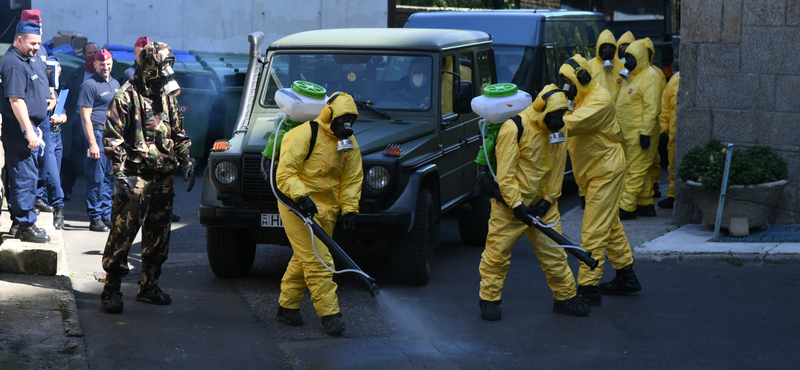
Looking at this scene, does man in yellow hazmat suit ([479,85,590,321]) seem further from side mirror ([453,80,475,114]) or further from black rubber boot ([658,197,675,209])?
black rubber boot ([658,197,675,209])

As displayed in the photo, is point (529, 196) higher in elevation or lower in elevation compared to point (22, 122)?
lower

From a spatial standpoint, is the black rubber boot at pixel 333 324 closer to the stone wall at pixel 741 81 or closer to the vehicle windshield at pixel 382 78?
the vehicle windshield at pixel 382 78

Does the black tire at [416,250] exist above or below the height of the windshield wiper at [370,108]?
below

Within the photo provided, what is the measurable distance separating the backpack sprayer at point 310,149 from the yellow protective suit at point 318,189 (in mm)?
66

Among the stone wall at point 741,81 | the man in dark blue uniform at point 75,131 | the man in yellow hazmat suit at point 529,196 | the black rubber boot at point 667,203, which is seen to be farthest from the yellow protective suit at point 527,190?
the man in dark blue uniform at point 75,131

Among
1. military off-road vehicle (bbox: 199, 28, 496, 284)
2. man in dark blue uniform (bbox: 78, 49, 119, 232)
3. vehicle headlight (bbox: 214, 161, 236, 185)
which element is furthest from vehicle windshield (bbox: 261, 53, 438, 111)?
man in dark blue uniform (bbox: 78, 49, 119, 232)

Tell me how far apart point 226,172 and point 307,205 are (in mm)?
1460

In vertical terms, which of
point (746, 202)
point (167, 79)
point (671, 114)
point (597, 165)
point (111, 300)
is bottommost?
point (111, 300)

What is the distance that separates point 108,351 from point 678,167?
5.81 m

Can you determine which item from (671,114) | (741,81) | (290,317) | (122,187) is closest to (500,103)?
(290,317)

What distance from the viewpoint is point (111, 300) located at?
588 cm

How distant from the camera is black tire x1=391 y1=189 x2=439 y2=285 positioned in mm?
6598

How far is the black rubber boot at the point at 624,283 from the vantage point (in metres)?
6.54

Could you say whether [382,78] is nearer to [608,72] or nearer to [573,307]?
[573,307]
